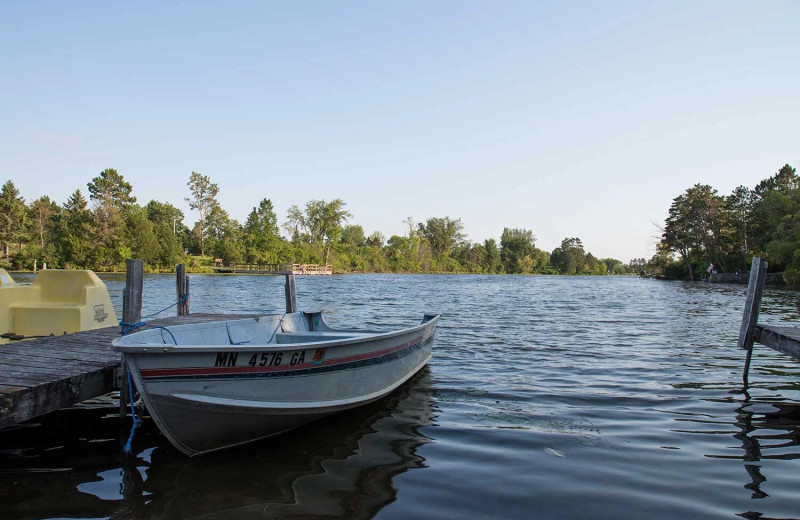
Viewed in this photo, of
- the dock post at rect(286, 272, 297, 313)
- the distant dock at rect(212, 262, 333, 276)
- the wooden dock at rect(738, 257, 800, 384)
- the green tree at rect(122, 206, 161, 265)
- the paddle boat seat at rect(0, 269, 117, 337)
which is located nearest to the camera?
the wooden dock at rect(738, 257, 800, 384)

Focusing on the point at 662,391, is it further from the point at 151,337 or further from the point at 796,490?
the point at 151,337

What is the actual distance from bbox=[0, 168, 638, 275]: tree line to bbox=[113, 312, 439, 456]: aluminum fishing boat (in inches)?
2722

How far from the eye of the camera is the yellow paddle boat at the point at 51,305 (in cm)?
859

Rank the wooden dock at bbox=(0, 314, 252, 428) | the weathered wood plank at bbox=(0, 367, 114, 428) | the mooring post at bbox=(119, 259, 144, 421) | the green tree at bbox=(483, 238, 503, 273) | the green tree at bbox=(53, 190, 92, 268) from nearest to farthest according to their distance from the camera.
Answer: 1. the weathered wood plank at bbox=(0, 367, 114, 428)
2. the wooden dock at bbox=(0, 314, 252, 428)
3. the mooring post at bbox=(119, 259, 144, 421)
4. the green tree at bbox=(53, 190, 92, 268)
5. the green tree at bbox=(483, 238, 503, 273)

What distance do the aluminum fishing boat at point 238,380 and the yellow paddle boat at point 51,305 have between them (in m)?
3.95

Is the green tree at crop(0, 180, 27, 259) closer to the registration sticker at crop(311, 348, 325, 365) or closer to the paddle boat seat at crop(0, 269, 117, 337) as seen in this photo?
the paddle boat seat at crop(0, 269, 117, 337)

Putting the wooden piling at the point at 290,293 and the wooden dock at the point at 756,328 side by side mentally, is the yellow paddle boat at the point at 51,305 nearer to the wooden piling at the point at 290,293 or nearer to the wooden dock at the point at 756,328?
the wooden piling at the point at 290,293

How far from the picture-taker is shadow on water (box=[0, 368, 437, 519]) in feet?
13.5

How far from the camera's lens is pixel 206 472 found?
4.81 m

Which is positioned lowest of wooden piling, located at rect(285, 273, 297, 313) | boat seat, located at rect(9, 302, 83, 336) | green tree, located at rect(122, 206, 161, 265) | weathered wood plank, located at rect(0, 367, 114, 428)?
weathered wood plank, located at rect(0, 367, 114, 428)

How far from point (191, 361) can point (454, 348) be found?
8320 millimetres

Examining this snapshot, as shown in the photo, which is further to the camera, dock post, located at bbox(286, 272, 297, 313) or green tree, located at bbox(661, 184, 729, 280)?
green tree, located at bbox(661, 184, 729, 280)

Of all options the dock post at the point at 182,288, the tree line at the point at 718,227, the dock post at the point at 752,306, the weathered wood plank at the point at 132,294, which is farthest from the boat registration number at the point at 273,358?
the tree line at the point at 718,227

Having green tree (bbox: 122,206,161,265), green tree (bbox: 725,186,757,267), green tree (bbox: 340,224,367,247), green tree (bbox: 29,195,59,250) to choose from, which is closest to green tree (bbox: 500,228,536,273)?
green tree (bbox: 340,224,367,247)
